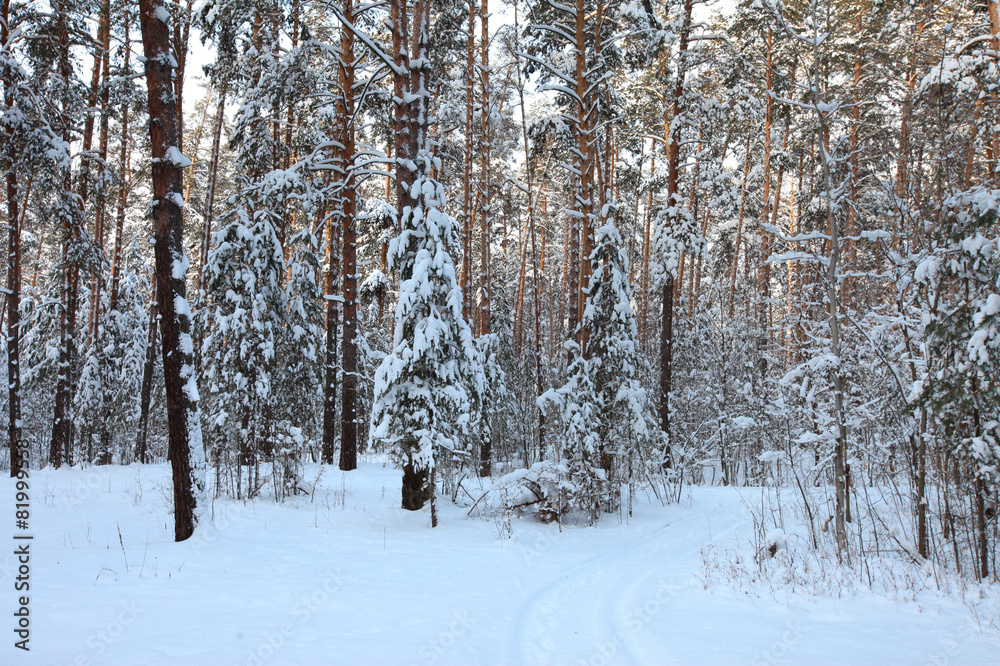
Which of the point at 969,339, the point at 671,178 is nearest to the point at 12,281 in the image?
the point at 671,178

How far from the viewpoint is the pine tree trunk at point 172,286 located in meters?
6.54

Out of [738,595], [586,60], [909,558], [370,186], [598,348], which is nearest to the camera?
[738,595]

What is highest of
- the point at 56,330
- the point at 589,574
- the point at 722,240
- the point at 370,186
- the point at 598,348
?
the point at 370,186

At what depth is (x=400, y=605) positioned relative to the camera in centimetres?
505

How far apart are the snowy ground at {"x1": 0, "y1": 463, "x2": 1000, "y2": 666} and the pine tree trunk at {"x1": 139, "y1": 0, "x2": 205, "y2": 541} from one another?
646mm

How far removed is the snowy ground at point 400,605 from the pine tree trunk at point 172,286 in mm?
646

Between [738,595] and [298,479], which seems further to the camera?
[298,479]

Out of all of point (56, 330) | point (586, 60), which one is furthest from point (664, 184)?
point (56, 330)

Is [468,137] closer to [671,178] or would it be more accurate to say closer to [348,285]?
[348,285]

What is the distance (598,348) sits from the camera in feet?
36.0

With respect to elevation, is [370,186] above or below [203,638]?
above

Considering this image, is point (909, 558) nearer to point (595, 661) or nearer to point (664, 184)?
point (595, 661)

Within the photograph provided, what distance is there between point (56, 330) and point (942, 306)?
24282 mm

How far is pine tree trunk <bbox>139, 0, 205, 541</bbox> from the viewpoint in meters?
6.54
